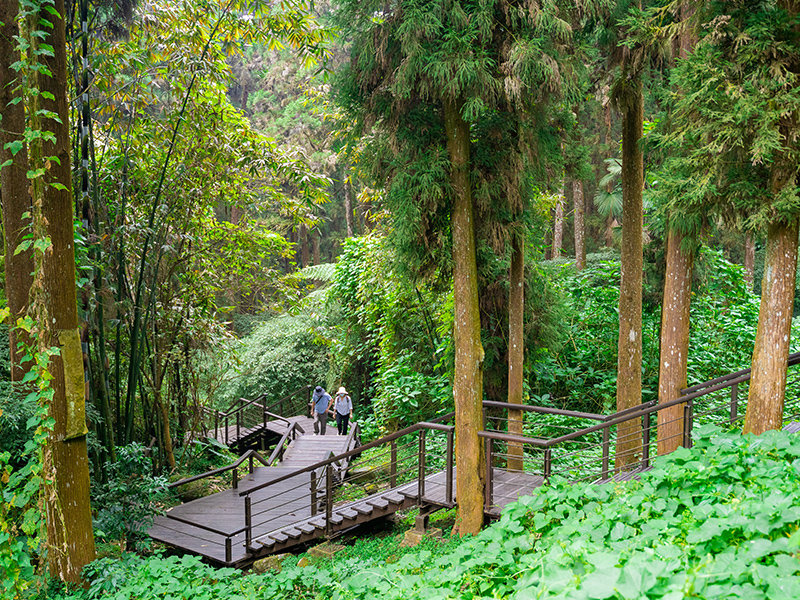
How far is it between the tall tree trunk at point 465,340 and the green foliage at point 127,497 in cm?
408

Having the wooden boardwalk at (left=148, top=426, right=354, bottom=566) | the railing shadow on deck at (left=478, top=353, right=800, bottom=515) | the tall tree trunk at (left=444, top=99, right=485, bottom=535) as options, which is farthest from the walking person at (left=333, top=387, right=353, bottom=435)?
the tall tree trunk at (left=444, top=99, right=485, bottom=535)

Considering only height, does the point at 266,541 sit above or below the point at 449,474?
below

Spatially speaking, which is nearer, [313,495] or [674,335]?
[674,335]

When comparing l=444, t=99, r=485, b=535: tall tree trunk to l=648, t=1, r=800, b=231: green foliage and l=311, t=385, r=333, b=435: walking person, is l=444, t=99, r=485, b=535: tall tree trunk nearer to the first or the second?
l=648, t=1, r=800, b=231: green foliage

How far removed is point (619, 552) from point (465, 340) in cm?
368

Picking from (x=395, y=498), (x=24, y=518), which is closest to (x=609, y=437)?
(x=395, y=498)

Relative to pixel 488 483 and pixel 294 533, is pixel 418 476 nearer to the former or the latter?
pixel 488 483

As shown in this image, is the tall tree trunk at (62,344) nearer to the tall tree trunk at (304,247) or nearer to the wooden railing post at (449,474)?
the wooden railing post at (449,474)

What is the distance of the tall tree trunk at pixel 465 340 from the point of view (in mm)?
6438

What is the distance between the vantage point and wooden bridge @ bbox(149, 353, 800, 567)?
22.3ft

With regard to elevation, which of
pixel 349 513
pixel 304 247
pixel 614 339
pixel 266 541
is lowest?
pixel 266 541

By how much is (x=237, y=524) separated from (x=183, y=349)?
3.52 metres

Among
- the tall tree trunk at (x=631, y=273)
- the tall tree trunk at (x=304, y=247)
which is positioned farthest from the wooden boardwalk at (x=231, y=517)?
the tall tree trunk at (x=304, y=247)

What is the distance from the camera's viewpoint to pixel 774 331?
16.6 feet
